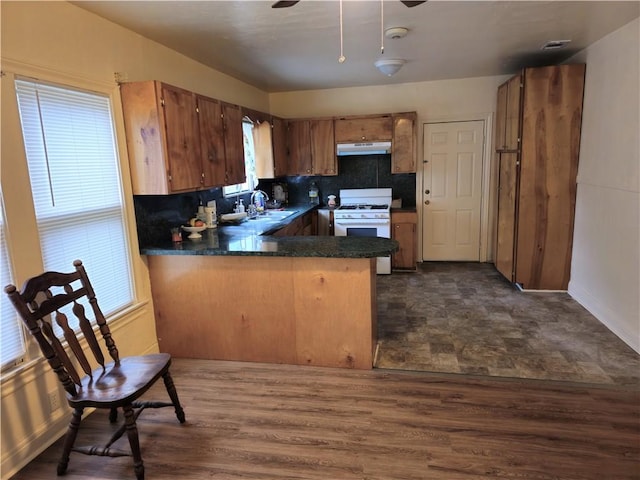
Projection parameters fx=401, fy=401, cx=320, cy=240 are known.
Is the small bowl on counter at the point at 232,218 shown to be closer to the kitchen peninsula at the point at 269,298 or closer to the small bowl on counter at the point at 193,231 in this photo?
the small bowl on counter at the point at 193,231

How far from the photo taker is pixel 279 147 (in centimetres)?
516

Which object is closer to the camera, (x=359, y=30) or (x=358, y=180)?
(x=359, y=30)

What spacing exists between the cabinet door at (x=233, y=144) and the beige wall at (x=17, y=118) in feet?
2.86

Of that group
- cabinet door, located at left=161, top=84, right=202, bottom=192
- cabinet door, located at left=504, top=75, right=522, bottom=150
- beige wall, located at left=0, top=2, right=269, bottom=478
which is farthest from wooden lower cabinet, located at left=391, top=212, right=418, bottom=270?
beige wall, located at left=0, top=2, right=269, bottom=478

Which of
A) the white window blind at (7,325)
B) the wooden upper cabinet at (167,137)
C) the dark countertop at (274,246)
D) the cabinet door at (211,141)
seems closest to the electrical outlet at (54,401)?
the white window blind at (7,325)

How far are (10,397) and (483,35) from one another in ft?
13.0

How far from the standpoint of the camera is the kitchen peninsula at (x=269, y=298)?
2.82m

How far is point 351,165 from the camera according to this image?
226 inches

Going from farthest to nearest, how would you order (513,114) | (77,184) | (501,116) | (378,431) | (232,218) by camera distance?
1. (501,116)
2. (513,114)
3. (232,218)
4. (77,184)
5. (378,431)

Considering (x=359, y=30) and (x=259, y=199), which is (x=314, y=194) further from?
(x=359, y=30)

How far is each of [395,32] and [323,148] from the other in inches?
98.5

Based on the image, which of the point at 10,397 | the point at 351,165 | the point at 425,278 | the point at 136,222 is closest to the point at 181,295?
the point at 136,222

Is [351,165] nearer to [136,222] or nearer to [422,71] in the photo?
[422,71]

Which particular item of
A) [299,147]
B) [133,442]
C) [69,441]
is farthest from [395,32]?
[69,441]
